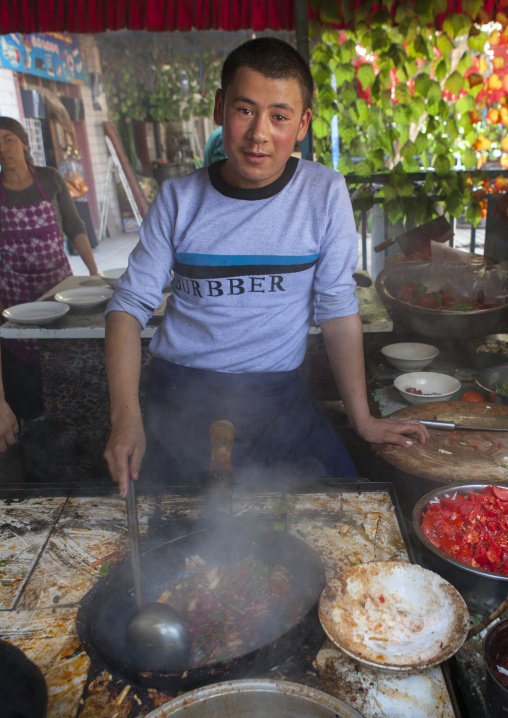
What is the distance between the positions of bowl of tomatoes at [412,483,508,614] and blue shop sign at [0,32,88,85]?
862 cm

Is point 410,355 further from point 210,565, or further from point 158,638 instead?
point 158,638

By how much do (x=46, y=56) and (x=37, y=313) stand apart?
793cm

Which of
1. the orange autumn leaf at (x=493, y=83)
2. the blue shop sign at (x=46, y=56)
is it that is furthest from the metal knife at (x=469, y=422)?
the blue shop sign at (x=46, y=56)

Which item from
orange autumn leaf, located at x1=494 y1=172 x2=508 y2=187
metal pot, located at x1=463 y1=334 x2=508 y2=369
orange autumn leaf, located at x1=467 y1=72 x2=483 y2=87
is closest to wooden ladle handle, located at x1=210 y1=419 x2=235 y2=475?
metal pot, located at x1=463 y1=334 x2=508 y2=369

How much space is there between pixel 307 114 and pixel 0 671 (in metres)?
1.80

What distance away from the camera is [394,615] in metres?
1.31

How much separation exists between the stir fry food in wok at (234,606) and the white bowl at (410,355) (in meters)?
1.85

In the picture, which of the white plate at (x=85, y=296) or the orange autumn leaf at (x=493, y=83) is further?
the orange autumn leaf at (x=493, y=83)

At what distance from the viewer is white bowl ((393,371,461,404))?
8.77 ft

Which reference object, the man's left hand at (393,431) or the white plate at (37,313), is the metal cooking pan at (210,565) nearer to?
the man's left hand at (393,431)

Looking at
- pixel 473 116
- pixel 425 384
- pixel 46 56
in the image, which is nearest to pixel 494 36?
pixel 473 116

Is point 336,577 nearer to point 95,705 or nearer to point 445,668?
point 445,668

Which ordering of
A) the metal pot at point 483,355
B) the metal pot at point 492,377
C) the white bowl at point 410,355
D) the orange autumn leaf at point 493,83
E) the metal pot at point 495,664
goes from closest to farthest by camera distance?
the metal pot at point 495,664, the metal pot at point 492,377, the metal pot at point 483,355, the white bowl at point 410,355, the orange autumn leaf at point 493,83

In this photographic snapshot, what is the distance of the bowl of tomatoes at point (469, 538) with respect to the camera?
1354mm
